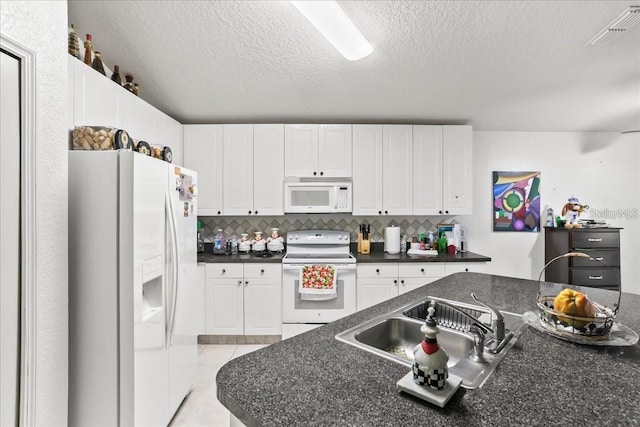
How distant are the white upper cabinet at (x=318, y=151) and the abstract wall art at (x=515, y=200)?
2.12 metres

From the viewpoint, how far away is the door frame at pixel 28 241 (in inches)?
43.5

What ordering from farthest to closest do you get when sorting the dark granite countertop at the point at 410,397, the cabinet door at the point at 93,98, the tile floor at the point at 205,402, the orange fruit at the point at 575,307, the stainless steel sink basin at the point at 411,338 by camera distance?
the tile floor at the point at 205,402, the cabinet door at the point at 93,98, the orange fruit at the point at 575,307, the stainless steel sink basin at the point at 411,338, the dark granite countertop at the point at 410,397

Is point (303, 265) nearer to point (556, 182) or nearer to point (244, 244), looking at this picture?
point (244, 244)

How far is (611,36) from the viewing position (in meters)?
→ 1.87

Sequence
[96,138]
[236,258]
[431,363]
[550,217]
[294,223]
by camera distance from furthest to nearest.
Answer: [550,217], [294,223], [236,258], [96,138], [431,363]

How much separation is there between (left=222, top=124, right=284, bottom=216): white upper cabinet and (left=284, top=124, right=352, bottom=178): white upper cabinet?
0.11 meters

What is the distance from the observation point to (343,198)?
3.21 metres

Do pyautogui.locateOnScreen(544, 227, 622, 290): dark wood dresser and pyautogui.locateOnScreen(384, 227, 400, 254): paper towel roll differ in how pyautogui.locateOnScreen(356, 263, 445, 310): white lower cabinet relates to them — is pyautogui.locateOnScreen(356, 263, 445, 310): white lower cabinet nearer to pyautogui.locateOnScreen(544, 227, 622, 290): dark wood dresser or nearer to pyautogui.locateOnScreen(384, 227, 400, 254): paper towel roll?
pyautogui.locateOnScreen(384, 227, 400, 254): paper towel roll

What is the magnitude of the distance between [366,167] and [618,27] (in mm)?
2107

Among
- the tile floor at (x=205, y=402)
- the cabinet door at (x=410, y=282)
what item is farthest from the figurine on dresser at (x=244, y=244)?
the cabinet door at (x=410, y=282)

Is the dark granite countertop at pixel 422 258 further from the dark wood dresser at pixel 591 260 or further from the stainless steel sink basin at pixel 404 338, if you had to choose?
the stainless steel sink basin at pixel 404 338

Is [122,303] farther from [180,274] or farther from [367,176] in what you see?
[367,176]

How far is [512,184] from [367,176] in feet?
6.80

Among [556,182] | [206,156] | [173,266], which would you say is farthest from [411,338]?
[556,182]
